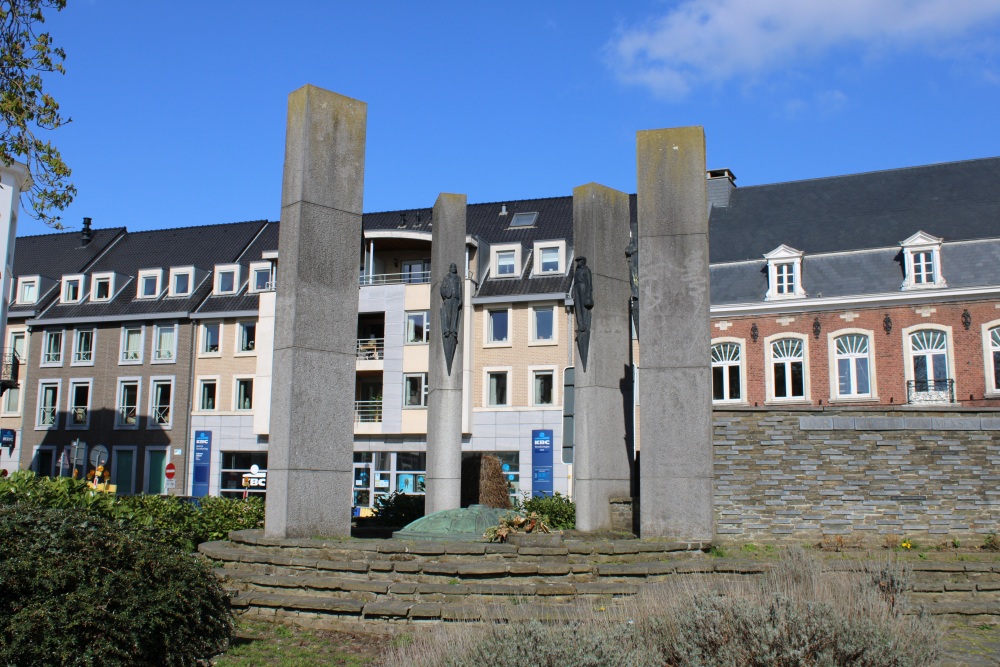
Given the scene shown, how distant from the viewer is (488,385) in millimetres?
43062

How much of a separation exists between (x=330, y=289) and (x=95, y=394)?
39791 millimetres

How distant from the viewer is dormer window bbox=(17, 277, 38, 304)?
5275 cm

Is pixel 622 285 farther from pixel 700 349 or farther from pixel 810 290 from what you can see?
pixel 810 290

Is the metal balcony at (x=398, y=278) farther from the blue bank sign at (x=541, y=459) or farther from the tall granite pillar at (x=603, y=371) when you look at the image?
the tall granite pillar at (x=603, y=371)

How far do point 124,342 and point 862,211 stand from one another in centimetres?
3599

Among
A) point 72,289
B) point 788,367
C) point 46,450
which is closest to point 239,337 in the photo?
point 72,289

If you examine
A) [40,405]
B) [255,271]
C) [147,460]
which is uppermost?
[255,271]

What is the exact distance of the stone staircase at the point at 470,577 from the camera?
10.6 m

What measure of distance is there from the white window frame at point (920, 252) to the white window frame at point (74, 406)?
38471 millimetres

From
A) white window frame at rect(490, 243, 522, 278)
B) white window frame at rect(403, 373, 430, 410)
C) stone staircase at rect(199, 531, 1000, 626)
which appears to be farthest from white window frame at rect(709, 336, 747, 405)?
stone staircase at rect(199, 531, 1000, 626)

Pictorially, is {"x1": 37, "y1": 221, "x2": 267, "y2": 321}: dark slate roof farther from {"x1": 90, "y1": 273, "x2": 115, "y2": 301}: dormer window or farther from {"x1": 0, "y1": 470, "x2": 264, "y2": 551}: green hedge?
{"x1": 0, "y1": 470, "x2": 264, "y2": 551}: green hedge

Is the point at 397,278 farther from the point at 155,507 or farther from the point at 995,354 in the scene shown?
the point at 155,507

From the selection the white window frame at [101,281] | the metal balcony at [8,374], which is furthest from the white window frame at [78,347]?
the metal balcony at [8,374]

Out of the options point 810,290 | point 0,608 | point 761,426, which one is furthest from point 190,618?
point 810,290
